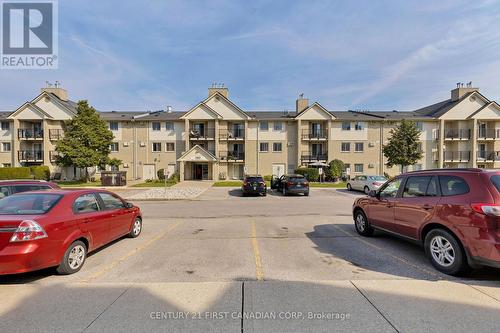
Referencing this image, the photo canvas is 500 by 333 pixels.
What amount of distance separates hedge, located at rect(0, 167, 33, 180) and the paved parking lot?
106 feet

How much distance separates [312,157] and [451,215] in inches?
1132

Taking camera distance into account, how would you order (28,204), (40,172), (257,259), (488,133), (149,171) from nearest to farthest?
(28,204) → (257,259) → (40,172) → (488,133) → (149,171)

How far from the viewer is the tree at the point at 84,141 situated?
1026 inches

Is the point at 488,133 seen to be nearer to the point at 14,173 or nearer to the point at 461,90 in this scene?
the point at 461,90

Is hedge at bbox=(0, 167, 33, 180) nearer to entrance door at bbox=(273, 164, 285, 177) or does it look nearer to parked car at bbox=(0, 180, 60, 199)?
parked car at bbox=(0, 180, 60, 199)

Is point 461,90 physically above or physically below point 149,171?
above

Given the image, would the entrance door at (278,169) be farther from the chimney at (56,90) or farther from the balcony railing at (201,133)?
the chimney at (56,90)

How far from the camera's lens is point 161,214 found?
1051 cm

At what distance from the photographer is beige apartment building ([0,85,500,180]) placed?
102 ft

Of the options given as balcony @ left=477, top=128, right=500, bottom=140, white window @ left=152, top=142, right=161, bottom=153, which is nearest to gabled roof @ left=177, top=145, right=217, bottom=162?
white window @ left=152, top=142, right=161, bottom=153

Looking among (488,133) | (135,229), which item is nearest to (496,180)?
(135,229)

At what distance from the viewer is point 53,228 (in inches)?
156

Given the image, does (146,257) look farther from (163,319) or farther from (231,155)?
(231,155)

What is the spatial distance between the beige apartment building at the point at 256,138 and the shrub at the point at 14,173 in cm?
319
